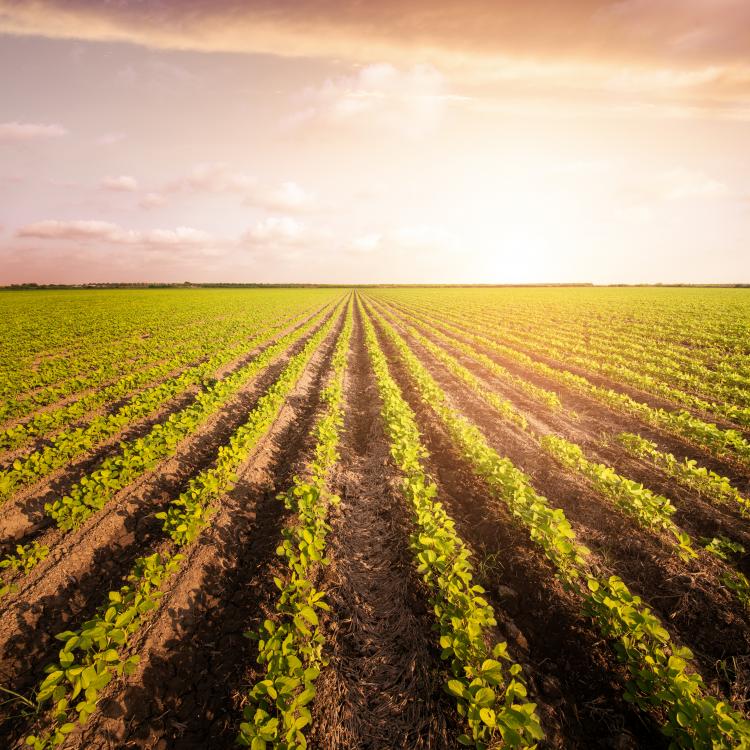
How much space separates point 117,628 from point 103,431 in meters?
6.33

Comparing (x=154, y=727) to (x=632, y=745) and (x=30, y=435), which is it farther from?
Answer: (x=30, y=435)

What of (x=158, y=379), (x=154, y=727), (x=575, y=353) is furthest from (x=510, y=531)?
(x=575, y=353)

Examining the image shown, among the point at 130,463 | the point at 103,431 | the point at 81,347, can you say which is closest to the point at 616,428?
the point at 130,463

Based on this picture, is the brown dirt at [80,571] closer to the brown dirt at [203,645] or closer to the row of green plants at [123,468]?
the row of green plants at [123,468]

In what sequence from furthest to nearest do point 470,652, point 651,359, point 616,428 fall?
point 651,359, point 616,428, point 470,652

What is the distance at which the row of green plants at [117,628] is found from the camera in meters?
2.92

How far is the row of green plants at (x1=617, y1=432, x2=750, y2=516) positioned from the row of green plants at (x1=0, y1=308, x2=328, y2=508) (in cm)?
1100

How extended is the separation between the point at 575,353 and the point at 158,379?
20.2m

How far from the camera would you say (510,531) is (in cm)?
550

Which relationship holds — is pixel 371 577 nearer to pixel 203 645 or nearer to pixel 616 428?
pixel 203 645

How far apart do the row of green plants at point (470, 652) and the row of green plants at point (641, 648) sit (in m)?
1.09

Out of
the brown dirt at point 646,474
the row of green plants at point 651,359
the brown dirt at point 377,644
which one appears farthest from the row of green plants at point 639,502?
the row of green plants at point 651,359

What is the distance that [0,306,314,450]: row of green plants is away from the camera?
321 inches

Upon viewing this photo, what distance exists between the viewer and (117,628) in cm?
357
